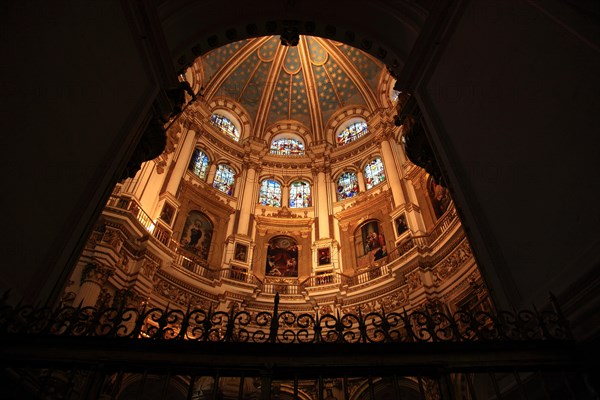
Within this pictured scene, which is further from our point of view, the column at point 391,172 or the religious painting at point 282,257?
the religious painting at point 282,257

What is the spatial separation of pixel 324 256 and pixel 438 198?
5816mm

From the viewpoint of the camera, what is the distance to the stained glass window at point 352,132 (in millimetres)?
23595

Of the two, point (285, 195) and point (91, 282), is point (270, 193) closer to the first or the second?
point (285, 195)

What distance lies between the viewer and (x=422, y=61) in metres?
6.91

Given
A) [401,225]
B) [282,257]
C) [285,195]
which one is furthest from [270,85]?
[401,225]

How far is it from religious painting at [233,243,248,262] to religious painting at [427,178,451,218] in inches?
333

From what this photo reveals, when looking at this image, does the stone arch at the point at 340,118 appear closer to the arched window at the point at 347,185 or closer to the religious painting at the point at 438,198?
the arched window at the point at 347,185

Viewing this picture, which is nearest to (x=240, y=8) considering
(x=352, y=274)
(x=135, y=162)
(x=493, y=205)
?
(x=135, y=162)

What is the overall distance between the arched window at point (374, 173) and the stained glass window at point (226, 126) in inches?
322

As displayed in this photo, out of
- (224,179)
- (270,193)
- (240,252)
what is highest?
(224,179)

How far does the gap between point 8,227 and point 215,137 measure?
18355mm

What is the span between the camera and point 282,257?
18875 mm

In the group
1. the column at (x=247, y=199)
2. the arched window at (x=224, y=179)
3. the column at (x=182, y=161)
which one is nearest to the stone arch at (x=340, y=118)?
the column at (x=247, y=199)

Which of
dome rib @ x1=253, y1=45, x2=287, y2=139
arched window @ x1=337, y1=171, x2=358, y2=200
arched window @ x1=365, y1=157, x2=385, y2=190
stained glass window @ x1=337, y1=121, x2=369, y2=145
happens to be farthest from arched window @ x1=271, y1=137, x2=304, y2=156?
arched window @ x1=365, y1=157, x2=385, y2=190
